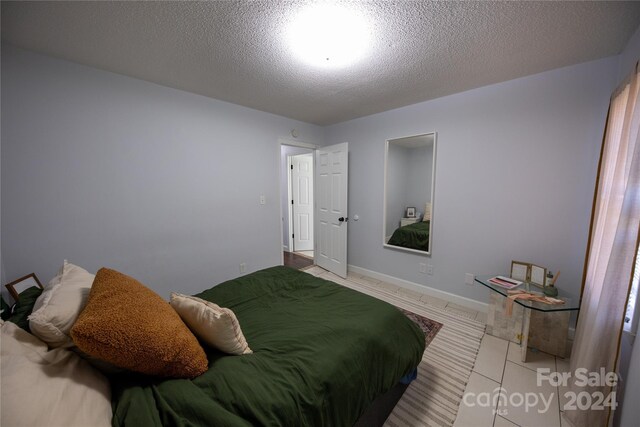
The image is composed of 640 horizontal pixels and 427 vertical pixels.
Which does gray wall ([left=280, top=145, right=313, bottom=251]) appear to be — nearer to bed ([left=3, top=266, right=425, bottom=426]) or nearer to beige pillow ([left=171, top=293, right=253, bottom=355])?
bed ([left=3, top=266, right=425, bottom=426])

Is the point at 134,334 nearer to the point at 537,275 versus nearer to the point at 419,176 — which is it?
the point at 537,275

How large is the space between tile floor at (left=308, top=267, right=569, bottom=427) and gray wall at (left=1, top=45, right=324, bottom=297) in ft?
8.61

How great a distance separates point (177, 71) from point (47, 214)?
160cm

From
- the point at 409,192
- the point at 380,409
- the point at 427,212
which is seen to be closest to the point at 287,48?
the point at 409,192

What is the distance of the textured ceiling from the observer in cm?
136

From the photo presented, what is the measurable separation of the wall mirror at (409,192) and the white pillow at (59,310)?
10.0 feet

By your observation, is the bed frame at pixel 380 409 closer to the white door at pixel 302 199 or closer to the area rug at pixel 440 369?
the area rug at pixel 440 369

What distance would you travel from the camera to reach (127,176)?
2221 millimetres

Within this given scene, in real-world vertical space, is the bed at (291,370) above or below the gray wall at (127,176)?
below

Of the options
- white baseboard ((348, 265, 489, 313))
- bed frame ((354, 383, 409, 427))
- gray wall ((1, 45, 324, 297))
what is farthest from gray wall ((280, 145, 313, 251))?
bed frame ((354, 383, 409, 427))

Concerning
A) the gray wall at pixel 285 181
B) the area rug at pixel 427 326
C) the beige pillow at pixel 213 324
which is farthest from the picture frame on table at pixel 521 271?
the gray wall at pixel 285 181

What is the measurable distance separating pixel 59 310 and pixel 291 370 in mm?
950

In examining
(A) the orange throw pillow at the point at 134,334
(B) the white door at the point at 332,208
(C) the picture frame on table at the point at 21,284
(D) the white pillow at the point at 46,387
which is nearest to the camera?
(D) the white pillow at the point at 46,387

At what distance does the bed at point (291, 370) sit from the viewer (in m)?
0.84
